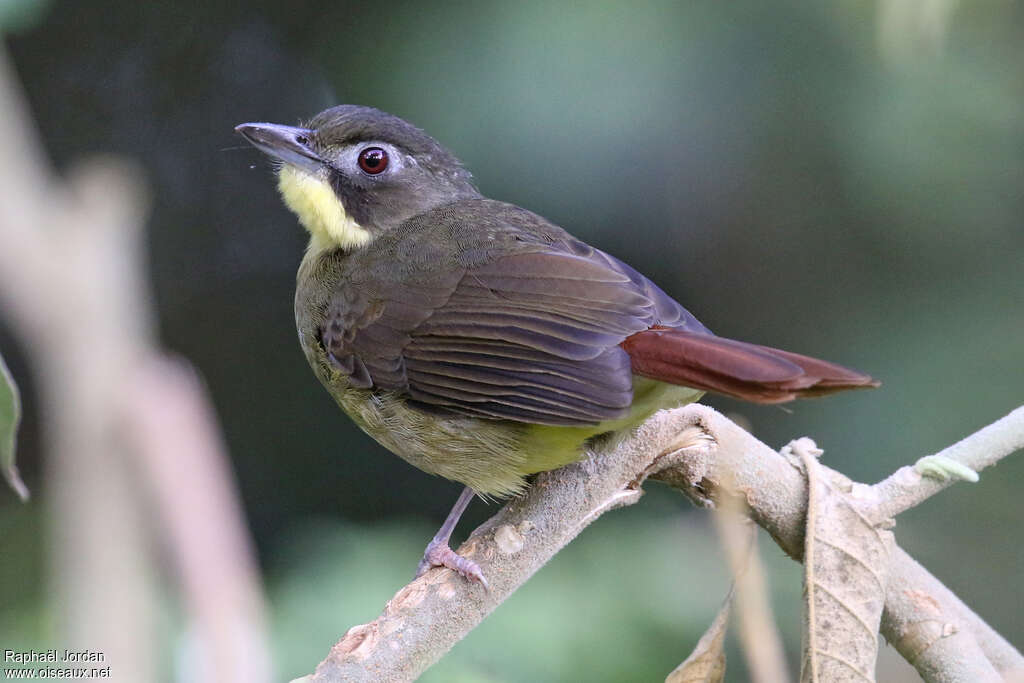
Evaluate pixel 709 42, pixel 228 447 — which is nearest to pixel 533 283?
pixel 709 42

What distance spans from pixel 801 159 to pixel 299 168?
1894 mm

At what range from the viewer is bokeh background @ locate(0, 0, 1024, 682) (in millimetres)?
2861

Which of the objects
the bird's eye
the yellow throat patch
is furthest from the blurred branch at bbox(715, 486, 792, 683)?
the bird's eye

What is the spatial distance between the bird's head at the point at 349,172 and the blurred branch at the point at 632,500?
965 mm

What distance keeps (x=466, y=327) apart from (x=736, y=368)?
788mm

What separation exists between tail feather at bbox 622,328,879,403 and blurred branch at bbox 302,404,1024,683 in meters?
0.18

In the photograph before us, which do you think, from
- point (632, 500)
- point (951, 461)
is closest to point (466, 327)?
point (632, 500)

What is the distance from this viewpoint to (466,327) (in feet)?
8.46

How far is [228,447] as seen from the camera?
467 centimetres

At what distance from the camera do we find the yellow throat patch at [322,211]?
3070 millimetres

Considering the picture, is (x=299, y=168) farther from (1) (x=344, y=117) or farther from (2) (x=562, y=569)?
(2) (x=562, y=569)

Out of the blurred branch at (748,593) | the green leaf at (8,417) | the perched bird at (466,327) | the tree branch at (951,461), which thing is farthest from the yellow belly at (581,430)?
the green leaf at (8,417)

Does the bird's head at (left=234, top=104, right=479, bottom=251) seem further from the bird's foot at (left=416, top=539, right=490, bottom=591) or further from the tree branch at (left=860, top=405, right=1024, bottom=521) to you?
the tree branch at (left=860, top=405, right=1024, bottom=521)

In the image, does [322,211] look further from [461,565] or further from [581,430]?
[461,565]
